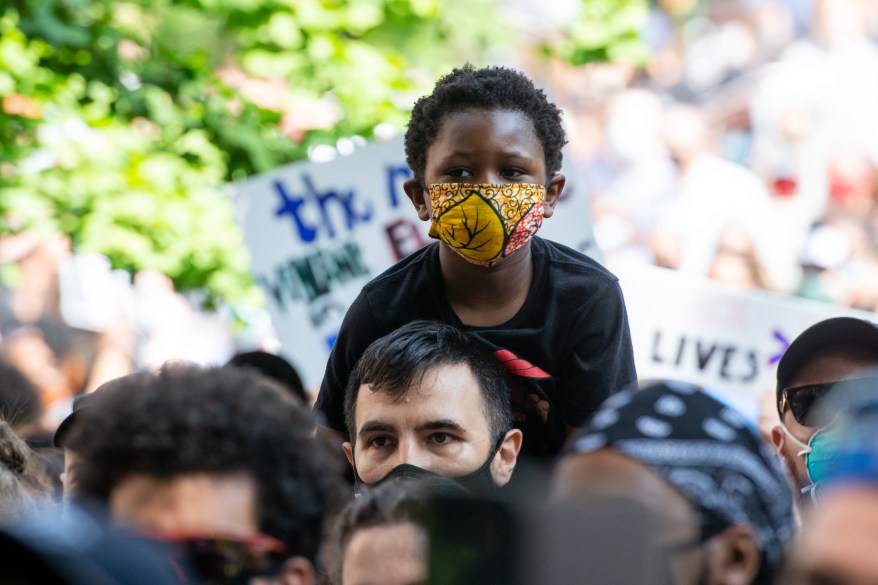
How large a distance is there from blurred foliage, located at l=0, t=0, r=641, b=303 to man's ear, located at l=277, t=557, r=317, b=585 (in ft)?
16.5

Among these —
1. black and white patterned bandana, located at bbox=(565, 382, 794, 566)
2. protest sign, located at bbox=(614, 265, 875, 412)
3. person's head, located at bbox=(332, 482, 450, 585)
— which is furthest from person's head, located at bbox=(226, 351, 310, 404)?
black and white patterned bandana, located at bbox=(565, 382, 794, 566)

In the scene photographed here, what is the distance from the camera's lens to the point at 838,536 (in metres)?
1.64

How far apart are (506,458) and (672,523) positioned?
5.31 feet

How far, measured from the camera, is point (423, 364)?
351 centimetres

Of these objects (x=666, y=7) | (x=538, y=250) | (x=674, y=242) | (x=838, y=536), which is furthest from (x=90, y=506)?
(x=666, y=7)

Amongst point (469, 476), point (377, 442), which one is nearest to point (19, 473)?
point (377, 442)

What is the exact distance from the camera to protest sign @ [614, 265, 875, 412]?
6570mm

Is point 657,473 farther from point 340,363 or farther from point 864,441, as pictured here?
point 340,363

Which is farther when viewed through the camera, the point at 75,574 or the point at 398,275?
the point at 398,275

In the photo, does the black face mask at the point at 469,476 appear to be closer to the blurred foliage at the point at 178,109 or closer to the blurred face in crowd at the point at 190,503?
the blurred face in crowd at the point at 190,503

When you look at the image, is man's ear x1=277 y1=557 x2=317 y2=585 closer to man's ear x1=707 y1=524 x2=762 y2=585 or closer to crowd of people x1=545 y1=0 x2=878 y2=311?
man's ear x1=707 y1=524 x2=762 y2=585

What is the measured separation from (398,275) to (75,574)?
2489 mm

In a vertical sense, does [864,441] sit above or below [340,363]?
above

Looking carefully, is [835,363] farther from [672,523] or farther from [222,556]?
[222,556]
